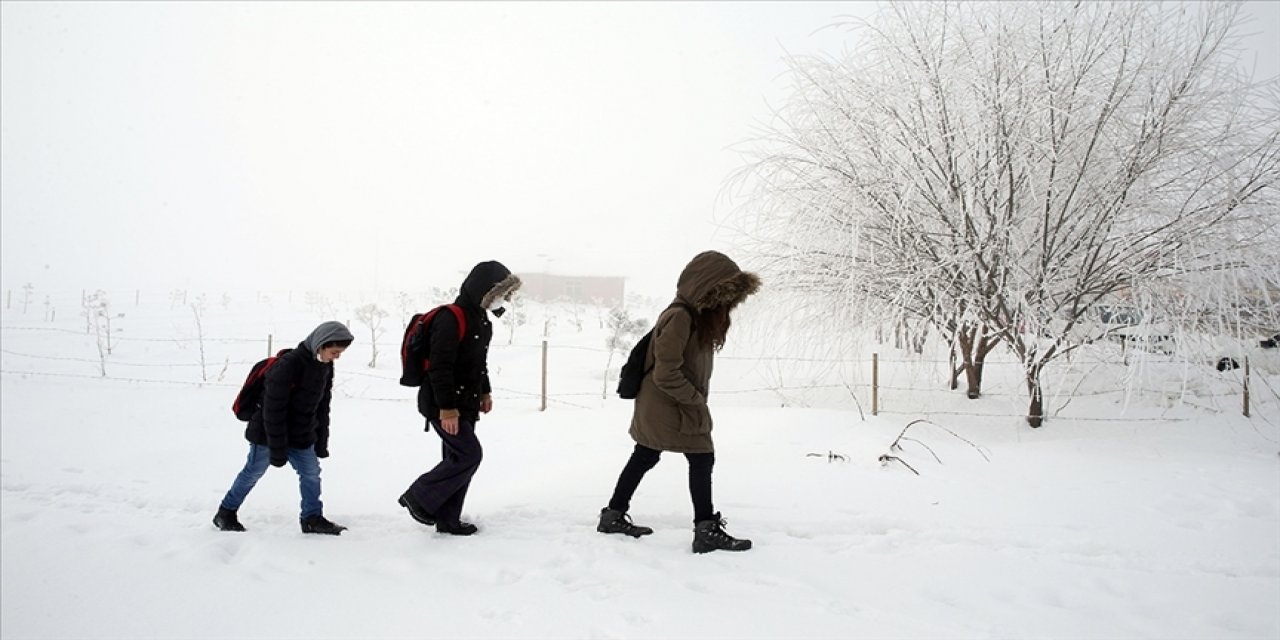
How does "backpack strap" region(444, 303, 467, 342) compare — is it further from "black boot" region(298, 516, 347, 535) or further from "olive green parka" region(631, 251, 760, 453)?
"black boot" region(298, 516, 347, 535)

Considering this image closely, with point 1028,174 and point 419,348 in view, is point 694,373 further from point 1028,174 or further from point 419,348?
point 1028,174

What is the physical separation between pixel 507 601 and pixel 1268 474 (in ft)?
18.8

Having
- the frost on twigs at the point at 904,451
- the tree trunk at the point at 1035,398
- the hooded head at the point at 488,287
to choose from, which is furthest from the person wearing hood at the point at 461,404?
the tree trunk at the point at 1035,398

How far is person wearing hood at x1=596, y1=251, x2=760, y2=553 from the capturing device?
2.79 metres

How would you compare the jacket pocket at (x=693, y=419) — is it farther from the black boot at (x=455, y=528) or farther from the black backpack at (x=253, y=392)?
the black backpack at (x=253, y=392)

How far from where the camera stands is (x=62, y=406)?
771 centimetres

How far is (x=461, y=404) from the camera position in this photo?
9.93ft

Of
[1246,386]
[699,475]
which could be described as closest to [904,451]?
[699,475]

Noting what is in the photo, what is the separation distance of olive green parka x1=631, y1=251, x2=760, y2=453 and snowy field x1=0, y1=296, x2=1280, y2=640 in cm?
59

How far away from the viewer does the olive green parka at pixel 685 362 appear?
2781 millimetres

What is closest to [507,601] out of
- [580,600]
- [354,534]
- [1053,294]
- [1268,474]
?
[580,600]

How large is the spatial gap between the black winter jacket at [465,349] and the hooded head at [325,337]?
1.86ft

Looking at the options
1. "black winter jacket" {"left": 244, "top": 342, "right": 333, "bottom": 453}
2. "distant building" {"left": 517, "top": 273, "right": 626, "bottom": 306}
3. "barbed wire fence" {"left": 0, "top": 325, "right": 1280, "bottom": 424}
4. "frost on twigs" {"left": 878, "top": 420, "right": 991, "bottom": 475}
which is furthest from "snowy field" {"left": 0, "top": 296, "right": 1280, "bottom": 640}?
"distant building" {"left": 517, "top": 273, "right": 626, "bottom": 306}

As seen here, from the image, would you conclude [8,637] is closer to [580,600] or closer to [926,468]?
[580,600]
